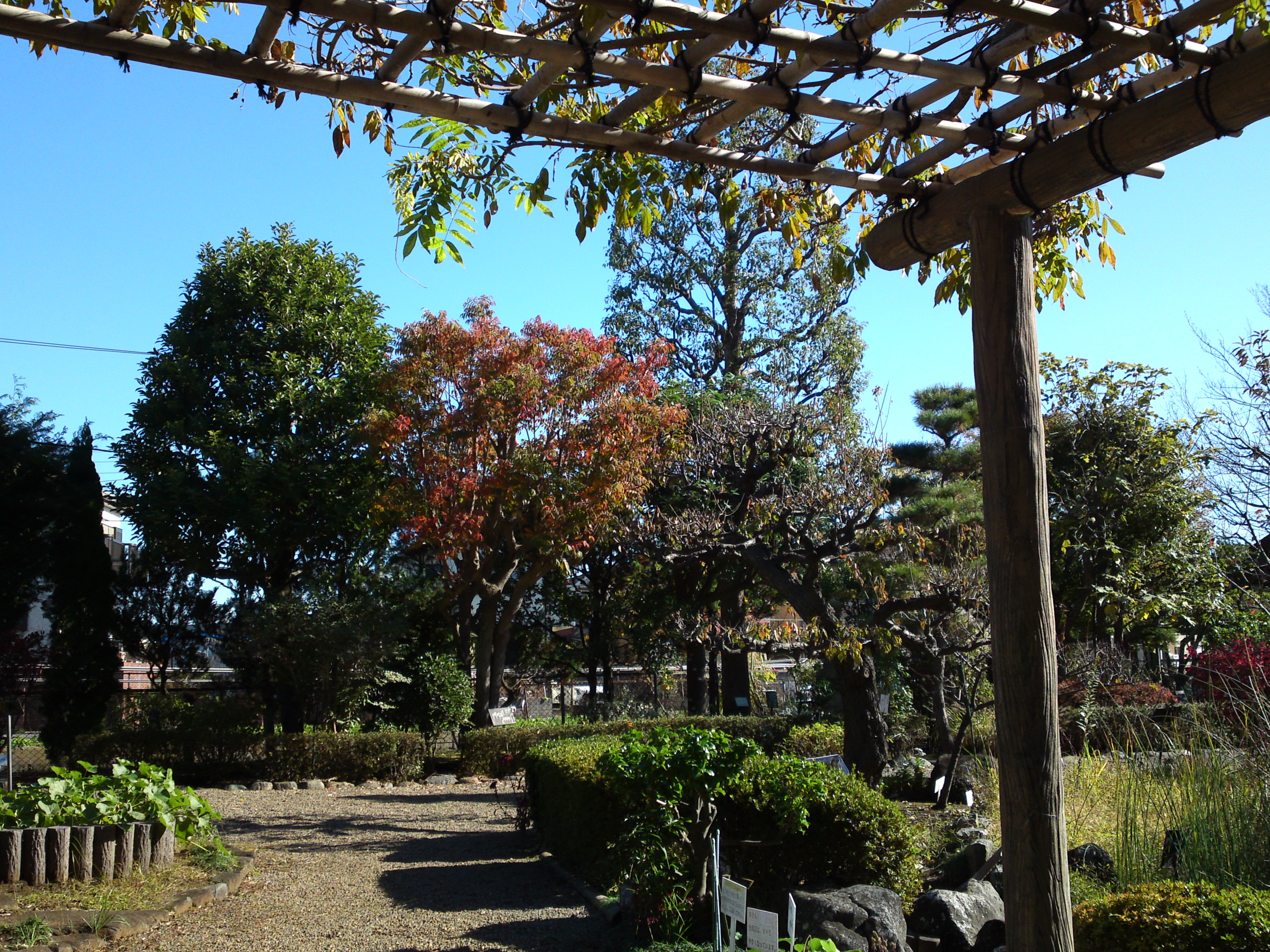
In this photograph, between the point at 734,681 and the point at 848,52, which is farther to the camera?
the point at 734,681

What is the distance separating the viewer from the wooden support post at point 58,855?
6.20m

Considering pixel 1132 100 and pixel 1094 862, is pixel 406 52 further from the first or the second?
pixel 1094 862

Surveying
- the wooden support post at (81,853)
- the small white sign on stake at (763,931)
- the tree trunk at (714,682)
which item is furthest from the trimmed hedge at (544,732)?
the small white sign on stake at (763,931)

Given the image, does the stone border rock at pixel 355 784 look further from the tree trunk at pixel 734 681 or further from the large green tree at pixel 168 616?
the tree trunk at pixel 734 681

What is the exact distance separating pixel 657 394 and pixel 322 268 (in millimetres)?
5960

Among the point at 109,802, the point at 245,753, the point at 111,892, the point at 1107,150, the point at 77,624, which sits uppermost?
the point at 1107,150

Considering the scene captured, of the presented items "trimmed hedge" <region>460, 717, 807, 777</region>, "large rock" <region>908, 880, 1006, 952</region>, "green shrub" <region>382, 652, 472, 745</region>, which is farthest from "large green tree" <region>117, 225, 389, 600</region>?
"large rock" <region>908, 880, 1006, 952</region>

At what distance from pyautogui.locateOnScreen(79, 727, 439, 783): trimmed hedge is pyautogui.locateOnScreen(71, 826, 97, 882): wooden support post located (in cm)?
823

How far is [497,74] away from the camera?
3746 millimetres

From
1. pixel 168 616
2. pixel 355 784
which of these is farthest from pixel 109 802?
pixel 168 616

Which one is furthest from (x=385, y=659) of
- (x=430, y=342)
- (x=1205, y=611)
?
(x=1205, y=611)

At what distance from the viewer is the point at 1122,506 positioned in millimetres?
15102

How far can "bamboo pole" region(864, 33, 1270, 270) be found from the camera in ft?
7.96

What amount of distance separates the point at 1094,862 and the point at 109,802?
644 cm
